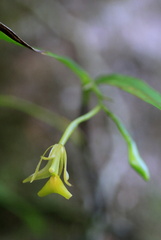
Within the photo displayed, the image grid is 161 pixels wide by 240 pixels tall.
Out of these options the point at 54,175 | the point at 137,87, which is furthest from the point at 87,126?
the point at 54,175

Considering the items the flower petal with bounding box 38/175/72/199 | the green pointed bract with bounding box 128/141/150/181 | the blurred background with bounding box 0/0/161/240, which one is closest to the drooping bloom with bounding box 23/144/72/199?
the flower petal with bounding box 38/175/72/199

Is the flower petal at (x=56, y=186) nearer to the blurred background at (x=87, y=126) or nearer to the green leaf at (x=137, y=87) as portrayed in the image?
the green leaf at (x=137, y=87)

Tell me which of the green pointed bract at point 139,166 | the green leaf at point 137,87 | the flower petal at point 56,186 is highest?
the green leaf at point 137,87

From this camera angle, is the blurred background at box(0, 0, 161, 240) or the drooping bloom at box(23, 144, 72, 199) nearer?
the drooping bloom at box(23, 144, 72, 199)

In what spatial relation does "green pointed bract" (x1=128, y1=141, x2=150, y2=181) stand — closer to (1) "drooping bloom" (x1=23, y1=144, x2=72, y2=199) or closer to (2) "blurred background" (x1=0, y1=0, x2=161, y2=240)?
(1) "drooping bloom" (x1=23, y1=144, x2=72, y2=199)

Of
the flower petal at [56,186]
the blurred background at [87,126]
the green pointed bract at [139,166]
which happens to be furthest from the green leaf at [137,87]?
the blurred background at [87,126]

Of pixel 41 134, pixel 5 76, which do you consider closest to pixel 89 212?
pixel 41 134
